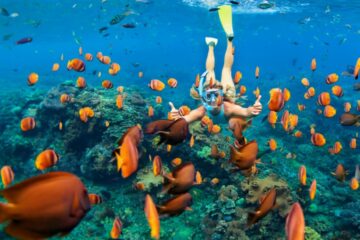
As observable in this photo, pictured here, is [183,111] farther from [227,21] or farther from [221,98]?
[227,21]

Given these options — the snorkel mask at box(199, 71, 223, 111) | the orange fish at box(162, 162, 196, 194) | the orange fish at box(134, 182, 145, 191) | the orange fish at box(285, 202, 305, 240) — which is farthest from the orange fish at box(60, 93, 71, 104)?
the orange fish at box(285, 202, 305, 240)

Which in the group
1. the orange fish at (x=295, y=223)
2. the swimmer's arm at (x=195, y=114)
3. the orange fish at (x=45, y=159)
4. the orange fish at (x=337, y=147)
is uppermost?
the orange fish at (x=295, y=223)

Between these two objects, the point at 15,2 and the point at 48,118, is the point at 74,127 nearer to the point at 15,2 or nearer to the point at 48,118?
the point at 48,118

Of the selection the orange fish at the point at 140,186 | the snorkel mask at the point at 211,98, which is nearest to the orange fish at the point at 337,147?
the snorkel mask at the point at 211,98

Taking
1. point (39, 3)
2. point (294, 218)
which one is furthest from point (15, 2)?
point (294, 218)

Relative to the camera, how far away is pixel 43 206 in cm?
209

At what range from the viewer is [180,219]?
370 inches

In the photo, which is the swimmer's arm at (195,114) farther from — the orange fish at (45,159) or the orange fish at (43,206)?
the orange fish at (43,206)

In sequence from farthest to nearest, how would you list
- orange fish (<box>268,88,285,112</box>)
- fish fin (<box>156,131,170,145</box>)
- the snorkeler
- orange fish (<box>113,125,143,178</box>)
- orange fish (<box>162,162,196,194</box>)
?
the snorkeler, orange fish (<box>268,88,285,112</box>), fish fin (<box>156,131,170,145</box>), orange fish (<box>162,162,196,194</box>), orange fish (<box>113,125,143,178</box>)

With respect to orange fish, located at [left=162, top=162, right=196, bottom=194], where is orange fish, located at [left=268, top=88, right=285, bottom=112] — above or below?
above

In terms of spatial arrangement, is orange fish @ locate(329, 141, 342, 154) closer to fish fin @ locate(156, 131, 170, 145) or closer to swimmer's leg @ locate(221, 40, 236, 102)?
swimmer's leg @ locate(221, 40, 236, 102)

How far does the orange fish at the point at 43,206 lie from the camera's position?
200 cm

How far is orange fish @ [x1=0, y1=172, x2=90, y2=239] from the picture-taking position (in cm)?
200

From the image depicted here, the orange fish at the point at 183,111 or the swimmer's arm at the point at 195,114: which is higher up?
the swimmer's arm at the point at 195,114
